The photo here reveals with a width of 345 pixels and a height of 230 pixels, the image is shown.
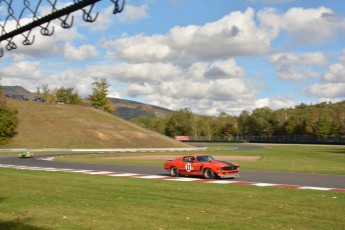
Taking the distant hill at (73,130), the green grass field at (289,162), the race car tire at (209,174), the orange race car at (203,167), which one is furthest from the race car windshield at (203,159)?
the distant hill at (73,130)

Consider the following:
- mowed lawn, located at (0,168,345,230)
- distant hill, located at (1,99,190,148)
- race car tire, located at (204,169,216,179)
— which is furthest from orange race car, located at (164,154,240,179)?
distant hill, located at (1,99,190,148)

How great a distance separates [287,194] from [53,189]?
778 centimetres

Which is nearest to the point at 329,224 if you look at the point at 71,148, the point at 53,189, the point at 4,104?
the point at 53,189

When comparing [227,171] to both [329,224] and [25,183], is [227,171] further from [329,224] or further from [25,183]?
[329,224]

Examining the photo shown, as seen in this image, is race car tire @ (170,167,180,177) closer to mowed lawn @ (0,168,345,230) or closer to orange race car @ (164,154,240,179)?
orange race car @ (164,154,240,179)

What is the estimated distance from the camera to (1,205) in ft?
36.2

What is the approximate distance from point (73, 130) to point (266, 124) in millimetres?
89732

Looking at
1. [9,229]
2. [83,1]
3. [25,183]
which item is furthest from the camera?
[25,183]

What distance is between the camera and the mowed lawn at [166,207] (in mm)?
8805

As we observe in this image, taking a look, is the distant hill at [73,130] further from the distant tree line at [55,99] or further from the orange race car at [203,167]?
the orange race car at [203,167]

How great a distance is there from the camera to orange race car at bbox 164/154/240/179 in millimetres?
19609

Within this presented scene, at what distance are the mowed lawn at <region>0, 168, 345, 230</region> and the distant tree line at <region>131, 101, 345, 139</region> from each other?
9961 centimetres

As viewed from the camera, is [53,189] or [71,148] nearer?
[53,189]

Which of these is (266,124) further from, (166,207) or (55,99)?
(166,207)
